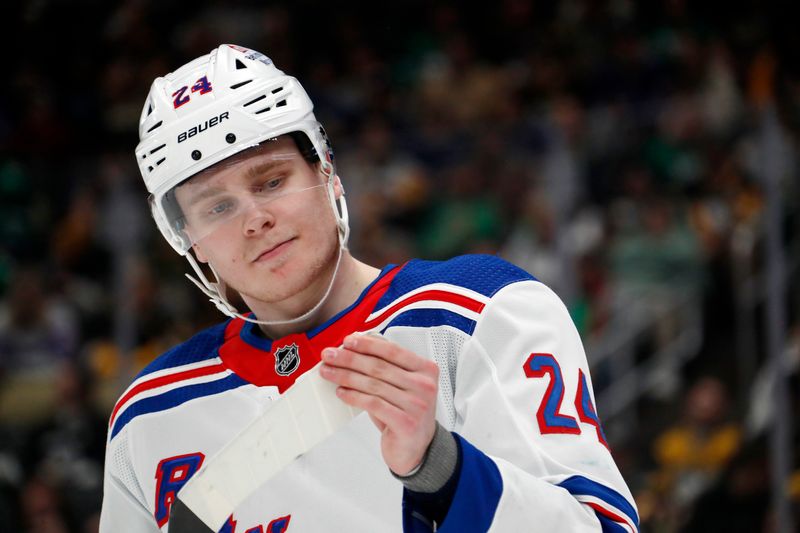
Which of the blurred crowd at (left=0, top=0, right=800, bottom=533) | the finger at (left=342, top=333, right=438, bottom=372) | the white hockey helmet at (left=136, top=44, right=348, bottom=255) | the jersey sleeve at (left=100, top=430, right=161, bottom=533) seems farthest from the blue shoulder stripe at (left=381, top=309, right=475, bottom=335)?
the blurred crowd at (left=0, top=0, right=800, bottom=533)

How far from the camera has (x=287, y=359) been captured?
6.04ft

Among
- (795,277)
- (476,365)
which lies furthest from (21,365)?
(476,365)

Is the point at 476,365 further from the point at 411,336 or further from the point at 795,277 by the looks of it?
the point at 795,277

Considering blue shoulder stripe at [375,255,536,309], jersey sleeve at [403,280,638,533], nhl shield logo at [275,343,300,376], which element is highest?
blue shoulder stripe at [375,255,536,309]

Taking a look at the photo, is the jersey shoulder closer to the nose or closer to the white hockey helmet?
the white hockey helmet

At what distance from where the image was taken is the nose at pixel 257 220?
1739 millimetres

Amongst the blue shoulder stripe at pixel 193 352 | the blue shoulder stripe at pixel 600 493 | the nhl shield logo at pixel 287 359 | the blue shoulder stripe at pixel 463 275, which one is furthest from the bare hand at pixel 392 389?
the blue shoulder stripe at pixel 193 352

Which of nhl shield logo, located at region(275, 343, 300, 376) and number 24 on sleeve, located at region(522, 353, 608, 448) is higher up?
number 24 on sleeve, located at region(522, 353, 608, 448)

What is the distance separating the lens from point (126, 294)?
4766mm

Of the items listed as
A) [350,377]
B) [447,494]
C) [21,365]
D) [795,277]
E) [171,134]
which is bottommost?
[21,365]

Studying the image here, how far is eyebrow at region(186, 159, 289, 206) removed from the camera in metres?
1.79

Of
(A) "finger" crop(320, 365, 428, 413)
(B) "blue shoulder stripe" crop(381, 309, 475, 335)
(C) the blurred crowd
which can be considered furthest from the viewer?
(C) the blurred crowd

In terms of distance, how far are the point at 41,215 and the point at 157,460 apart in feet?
11.1

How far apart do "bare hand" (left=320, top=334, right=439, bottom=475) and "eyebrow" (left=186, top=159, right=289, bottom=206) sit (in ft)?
1.81
